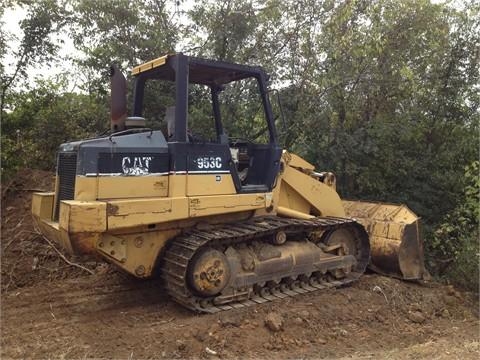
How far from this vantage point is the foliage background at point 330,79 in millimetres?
9570

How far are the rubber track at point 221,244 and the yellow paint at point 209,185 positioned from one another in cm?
43

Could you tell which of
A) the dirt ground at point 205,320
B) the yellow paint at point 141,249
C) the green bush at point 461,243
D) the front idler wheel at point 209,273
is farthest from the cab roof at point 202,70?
the green bush at point 461,243

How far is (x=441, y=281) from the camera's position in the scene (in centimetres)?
754

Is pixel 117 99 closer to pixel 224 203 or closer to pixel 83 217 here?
pixel 83 217

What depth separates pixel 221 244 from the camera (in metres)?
5.33

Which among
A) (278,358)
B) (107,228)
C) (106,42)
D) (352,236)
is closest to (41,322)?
(107,228)

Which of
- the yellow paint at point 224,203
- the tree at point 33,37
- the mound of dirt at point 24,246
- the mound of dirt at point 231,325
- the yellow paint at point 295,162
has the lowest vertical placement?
the mound of dirt at point 231,325

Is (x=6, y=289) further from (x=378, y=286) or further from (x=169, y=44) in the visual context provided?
(x=169, y=44)

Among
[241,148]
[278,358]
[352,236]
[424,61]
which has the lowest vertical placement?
[278,358]

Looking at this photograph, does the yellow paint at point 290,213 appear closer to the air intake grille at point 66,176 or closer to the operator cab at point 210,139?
the operator cab at point 210,139

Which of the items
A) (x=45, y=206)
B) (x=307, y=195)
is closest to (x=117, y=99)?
(x=45, y=206)

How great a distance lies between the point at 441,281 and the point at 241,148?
12.8 feet

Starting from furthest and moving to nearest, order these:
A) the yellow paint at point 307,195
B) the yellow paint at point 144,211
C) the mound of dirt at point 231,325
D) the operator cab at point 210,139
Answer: the yellow paint at point 307,195, the operator cab at point 210,139, the yellow paint at point 144,211, the mound of dirt at point 231,325

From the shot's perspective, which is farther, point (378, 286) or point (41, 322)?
point (378, 286)
